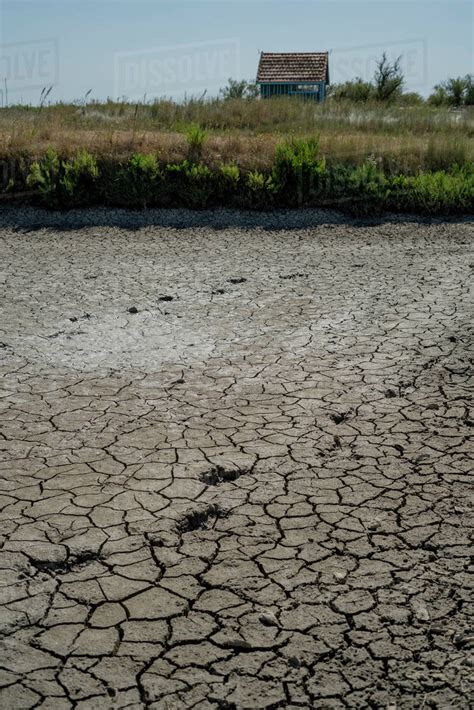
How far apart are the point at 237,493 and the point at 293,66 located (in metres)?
27.2

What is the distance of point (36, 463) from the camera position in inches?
170

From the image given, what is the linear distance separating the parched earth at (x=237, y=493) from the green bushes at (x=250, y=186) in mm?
3032

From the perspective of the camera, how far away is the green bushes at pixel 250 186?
1060cm

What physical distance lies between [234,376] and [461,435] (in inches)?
65.1

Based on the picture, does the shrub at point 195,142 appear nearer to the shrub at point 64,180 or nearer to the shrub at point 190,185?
the shrub at point 190,185

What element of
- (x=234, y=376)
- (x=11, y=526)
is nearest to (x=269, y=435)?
(x=234, y=376)

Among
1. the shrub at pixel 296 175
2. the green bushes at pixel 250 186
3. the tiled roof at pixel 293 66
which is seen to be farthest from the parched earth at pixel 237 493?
the tiled roof at pixel 293 66

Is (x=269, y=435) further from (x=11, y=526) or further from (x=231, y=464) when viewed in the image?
(x=11, y=526)

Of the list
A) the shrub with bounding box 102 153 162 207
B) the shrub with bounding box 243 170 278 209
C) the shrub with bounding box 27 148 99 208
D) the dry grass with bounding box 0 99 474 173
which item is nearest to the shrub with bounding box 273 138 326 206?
the shrub with bounding box 243 170 278 209

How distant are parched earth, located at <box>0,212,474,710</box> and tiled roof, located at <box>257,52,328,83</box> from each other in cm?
2188

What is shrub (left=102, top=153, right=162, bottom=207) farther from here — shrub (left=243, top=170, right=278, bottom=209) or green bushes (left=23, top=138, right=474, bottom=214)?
shrub (left=243, top=170, right=278, bottom=209)

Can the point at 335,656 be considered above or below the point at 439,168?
below

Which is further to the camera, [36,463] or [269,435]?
[269,435]

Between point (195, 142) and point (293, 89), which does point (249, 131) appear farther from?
point (293, 89)
